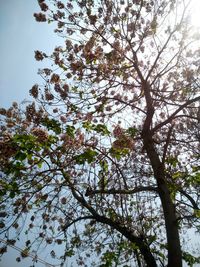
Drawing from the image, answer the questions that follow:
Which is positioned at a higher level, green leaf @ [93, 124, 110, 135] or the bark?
green leaf @ [93, 124, 110, 135]

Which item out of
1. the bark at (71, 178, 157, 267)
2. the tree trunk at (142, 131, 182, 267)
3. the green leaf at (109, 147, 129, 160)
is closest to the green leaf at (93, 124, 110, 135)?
the green leaf at (109, 147, 129, 160)

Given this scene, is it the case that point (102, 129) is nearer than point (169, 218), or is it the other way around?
point (102, 129)

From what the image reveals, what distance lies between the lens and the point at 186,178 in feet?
18.5

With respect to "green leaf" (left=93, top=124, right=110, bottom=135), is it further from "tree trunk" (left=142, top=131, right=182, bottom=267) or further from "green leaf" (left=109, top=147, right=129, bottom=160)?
"tree trunk" (left=142, top=131, right=182, bottom=267)

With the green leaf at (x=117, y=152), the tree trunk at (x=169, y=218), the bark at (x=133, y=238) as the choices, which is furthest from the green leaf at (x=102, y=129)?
the tree trunk at (x=169, y=218)

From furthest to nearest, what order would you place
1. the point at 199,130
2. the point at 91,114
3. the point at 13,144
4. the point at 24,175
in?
the point at 199,130, the point at 91,114, the point at 24,175, the point at 13,144

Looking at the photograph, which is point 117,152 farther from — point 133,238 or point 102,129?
point 133,238

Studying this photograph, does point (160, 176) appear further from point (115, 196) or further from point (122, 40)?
point (122, 40)

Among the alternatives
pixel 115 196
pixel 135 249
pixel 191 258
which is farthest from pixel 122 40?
pixel 191 258

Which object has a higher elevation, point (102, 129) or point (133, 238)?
point (102, 129)

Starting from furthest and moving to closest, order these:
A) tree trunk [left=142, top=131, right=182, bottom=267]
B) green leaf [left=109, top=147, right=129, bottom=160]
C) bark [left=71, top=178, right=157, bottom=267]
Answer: bark [left=71, top=178, right=157, bottom=267] → tree trunk [left=142, top=131, right=182, bottom=267] → green leaf [left=109, top=147, right=129, bottom=160]

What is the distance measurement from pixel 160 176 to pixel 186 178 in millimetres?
757

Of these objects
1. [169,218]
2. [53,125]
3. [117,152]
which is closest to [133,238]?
[169,218]

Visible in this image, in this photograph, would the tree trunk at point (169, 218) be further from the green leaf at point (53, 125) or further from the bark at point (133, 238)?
the green leaf at point (53, 125)
